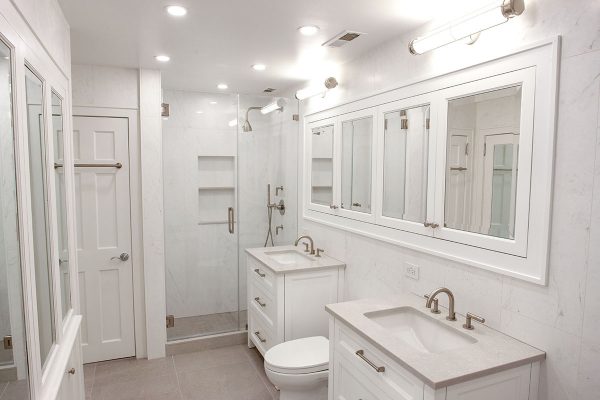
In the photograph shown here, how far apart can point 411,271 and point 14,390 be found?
1926mm

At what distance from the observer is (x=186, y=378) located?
3133mm

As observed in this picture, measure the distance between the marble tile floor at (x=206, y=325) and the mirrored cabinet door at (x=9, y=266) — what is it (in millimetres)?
2446

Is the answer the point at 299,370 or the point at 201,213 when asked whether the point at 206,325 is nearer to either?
the point at 201,213

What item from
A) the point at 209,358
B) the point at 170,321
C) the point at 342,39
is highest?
the point at 342,39

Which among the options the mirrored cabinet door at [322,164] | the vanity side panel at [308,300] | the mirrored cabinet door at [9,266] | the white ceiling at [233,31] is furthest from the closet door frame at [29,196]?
the mirrored cabinet door at [322,164]

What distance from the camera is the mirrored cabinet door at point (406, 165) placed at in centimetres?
226

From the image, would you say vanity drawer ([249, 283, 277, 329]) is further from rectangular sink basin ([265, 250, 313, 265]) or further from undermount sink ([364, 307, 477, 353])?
undermount sink ([364, 307, 477, 353])

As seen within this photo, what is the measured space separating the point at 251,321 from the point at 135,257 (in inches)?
46.0

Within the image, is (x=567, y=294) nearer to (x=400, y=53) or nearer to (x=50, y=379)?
(x=400, y=53)

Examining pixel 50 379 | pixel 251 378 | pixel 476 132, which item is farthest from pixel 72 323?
pixel 476 132

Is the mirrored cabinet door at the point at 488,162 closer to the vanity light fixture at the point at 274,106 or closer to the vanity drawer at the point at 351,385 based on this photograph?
the vanity drawer at the point at 351,385

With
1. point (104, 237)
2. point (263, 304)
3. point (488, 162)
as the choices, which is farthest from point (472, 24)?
point (104, 237)

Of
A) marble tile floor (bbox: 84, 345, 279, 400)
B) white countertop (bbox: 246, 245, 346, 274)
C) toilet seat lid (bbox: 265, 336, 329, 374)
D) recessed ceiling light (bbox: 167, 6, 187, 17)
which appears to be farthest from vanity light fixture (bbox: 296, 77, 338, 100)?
marble tile floor (bbox: 84, 345, 279, 400)

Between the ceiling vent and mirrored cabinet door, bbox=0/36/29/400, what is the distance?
5.61ft
